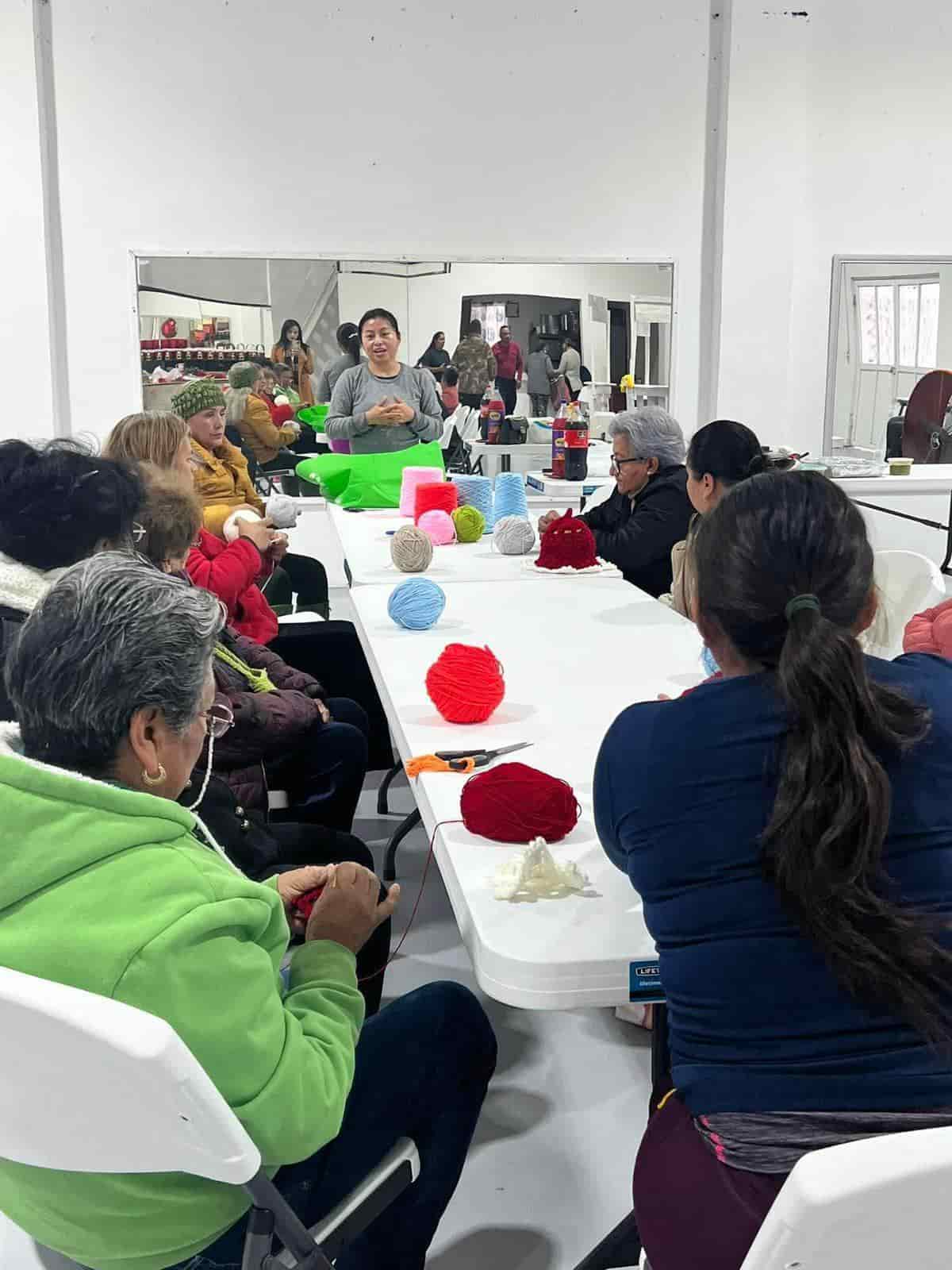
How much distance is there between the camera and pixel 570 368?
20.4 ft

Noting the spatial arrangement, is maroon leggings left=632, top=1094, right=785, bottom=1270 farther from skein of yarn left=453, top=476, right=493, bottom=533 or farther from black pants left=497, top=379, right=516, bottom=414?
black pants left=497, top=379, right=516, bottom=414

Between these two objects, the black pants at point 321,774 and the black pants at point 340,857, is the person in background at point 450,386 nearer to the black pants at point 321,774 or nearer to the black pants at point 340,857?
the black pants at point 321,774

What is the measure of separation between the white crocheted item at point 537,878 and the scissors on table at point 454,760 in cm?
37

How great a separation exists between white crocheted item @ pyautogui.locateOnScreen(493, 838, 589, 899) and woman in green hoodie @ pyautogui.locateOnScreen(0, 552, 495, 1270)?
0.51 ft

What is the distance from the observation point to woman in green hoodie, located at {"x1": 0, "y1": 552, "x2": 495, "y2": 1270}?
1001 mm

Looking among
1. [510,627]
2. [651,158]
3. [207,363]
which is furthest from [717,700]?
[651,158]

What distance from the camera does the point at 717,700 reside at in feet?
3.79

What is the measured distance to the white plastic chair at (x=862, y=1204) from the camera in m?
0.77

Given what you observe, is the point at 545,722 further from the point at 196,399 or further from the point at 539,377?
the point at 539,377

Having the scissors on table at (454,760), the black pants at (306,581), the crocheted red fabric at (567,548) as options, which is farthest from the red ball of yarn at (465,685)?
the black pants at (306,581)

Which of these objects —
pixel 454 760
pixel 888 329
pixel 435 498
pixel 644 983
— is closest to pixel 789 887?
pixel 644 983

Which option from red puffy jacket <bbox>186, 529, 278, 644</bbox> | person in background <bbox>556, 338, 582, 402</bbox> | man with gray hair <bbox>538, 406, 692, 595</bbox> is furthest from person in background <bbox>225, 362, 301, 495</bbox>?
red puffy jacket <bbox>186, 529, 278, 644</bbox>

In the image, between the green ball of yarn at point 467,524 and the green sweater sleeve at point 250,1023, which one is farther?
the green ball of yarn at point 467,524

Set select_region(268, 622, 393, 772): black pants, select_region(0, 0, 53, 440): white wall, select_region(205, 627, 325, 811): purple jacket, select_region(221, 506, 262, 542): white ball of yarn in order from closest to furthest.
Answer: select_region(205, 627, 325, 811): purple jacket < select_region(221, 506, 262, 542): white ball of yarn < select_region(268, 622, 393, 772): black pants < select_region(0, 0, 53, 440): white wall
